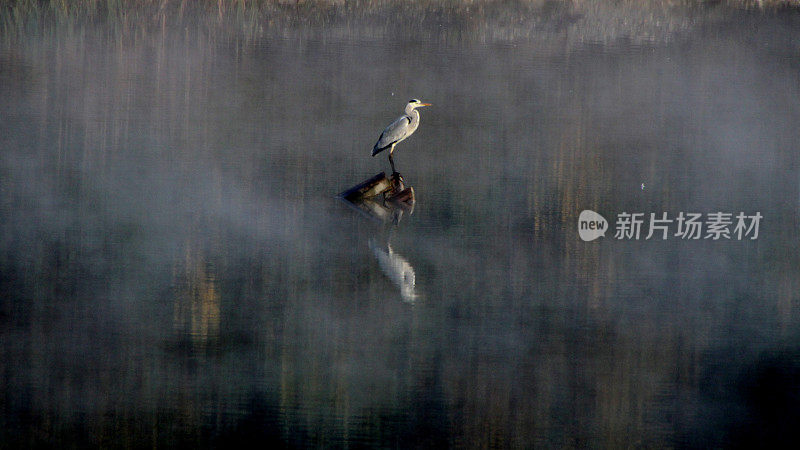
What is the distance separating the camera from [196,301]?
6035 mm

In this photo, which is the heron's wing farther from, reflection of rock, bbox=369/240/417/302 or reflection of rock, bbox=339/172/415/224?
reflection of rock, bbox=369/240/417/302

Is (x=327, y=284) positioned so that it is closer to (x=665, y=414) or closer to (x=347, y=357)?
(x=347, y=357)

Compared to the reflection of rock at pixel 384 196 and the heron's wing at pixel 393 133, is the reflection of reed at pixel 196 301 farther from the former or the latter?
the heron's wing at pixel 393 133

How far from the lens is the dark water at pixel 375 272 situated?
190 inches

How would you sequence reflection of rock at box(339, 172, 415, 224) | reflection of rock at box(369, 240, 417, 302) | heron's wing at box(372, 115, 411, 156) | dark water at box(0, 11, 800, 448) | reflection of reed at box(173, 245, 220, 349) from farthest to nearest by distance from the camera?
heron's wing at box(372, 115, 411, 156) → reflection of rock at box(339, 172, 415, 224) → reflection of rock at box(369, 240, 417, 302) → reflection of reed at box(173, 245, 220, 349) → dark water at box(0, 11, 800, 448)

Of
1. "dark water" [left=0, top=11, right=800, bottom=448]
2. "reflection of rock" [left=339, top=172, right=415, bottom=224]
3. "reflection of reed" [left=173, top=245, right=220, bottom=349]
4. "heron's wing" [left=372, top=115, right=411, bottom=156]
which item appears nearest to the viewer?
"dark water" [left=0, top=11, right=800, bottom=448]

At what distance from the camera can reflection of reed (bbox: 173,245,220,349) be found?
553 cm

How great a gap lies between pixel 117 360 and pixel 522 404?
189 cm

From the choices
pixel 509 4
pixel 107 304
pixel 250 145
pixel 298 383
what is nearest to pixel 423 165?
pixel 250 145

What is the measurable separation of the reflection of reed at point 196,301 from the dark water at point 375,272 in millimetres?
21

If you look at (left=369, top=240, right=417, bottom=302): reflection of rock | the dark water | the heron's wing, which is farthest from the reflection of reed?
the heron's wing

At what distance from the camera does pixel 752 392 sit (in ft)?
17.3

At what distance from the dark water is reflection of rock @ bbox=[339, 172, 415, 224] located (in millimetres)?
207

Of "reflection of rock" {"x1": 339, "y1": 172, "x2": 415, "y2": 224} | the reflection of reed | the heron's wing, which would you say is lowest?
the reflection of reed
